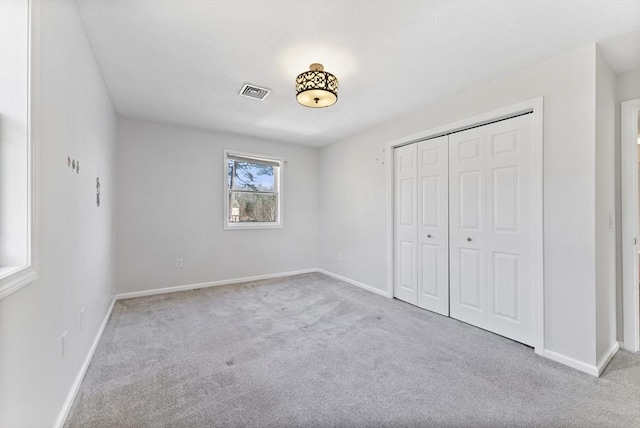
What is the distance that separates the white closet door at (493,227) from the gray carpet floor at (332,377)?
0.80 ft

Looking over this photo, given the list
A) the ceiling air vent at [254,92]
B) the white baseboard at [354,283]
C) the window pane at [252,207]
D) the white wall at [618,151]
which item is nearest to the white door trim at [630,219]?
the white wall at [618,151]

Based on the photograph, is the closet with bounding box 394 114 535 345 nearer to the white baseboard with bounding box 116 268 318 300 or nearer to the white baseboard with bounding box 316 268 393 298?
the white baseboard with bounding box 316 268 393 298

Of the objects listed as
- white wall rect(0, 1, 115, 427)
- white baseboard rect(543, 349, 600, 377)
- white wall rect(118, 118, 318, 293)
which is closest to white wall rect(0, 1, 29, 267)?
white wall rect(0, 1, 115, 427)

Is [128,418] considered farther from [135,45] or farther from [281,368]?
[135,45]

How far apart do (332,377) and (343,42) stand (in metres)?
2.49

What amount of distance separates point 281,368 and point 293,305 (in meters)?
1.43

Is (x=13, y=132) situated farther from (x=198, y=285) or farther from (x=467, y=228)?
(x=198, y=285)

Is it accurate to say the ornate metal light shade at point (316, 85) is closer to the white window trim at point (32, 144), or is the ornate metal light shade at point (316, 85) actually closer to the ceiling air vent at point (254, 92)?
the ceiling air vent at point (254, 92)

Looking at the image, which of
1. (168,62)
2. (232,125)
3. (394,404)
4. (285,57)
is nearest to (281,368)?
(394,404)

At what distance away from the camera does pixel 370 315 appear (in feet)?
10.5

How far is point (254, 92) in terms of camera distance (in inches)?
118

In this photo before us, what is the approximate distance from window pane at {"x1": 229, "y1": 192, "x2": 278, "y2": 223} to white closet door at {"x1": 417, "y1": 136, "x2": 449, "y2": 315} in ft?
8.83

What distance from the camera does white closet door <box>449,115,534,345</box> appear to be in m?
2.51

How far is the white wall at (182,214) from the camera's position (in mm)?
3879
